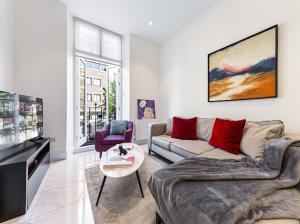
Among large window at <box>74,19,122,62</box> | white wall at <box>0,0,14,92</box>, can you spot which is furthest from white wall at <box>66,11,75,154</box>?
white wall at <box>0,0,14,92</box>

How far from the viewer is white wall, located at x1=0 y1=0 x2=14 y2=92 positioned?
2.08m

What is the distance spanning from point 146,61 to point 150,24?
3.33ft

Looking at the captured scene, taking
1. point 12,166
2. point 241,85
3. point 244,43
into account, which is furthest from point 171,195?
point 244,43

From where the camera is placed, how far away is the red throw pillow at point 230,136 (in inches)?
77.1

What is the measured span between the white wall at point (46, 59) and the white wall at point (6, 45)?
11 cm

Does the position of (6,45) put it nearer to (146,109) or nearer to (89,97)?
(89,97)

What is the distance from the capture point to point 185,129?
282 centimetres

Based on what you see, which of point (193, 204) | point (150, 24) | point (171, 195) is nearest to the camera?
point (193, 204)

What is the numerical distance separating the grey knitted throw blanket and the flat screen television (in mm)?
1818

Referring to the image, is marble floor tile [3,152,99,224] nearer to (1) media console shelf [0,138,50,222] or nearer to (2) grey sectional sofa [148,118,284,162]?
(1) media console shelf [0,138,50,222]

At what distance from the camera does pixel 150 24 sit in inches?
138

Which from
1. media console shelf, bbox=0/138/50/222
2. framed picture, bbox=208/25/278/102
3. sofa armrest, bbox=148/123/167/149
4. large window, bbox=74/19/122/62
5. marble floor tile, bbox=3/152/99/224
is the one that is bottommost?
marble floor tile, bbox=3/152/99/224

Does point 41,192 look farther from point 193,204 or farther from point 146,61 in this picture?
point 146,61

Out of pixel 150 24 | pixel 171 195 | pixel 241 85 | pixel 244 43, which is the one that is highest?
pixel 150 24
